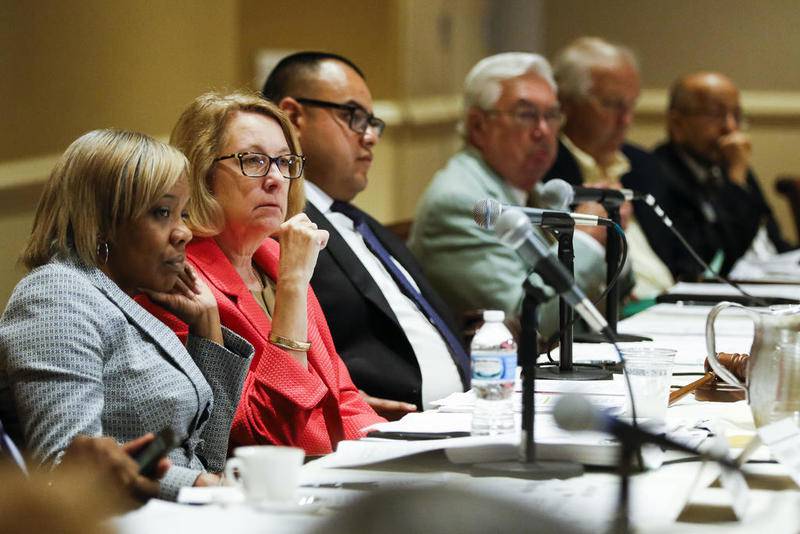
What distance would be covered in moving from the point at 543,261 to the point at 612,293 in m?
1.35

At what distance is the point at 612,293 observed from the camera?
119 inches

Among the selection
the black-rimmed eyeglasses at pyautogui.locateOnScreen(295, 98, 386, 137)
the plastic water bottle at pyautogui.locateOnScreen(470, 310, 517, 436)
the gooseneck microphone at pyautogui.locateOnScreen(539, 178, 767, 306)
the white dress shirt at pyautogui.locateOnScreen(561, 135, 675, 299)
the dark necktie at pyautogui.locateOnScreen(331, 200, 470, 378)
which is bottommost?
the white dress shirt at pyautogui.locateOnScreen(561, 135, 675, 299)

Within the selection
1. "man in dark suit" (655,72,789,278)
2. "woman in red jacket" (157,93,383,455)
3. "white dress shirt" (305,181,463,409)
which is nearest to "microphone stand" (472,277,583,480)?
"woman in red jacket" (157,93,383,455)

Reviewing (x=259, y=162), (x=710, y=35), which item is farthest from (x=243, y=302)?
(x=710, y=35)

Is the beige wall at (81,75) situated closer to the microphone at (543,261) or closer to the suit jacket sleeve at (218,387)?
the suit jacket sleeve at (218,387)

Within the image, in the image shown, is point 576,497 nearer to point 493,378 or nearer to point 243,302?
point 493,378

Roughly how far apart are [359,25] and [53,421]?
3.67 metres

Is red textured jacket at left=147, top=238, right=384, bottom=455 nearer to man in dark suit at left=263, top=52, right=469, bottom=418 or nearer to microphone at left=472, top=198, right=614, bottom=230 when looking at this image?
man in dark suit at left=263, top=52, right=469, bottom=418

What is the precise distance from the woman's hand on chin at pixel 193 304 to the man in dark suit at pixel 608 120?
3036 millimetres

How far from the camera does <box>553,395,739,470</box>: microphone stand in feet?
4.33

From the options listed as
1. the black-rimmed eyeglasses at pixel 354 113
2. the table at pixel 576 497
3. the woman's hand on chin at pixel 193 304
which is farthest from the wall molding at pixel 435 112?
the table at pixel 576 497

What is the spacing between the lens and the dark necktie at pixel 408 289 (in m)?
3.23

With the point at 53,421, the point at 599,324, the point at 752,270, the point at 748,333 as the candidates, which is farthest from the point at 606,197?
the point at 752,270

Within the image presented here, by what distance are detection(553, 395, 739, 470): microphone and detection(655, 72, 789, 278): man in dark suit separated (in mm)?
4378
